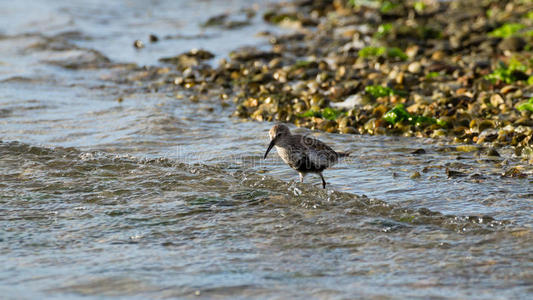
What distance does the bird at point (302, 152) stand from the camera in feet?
28.0

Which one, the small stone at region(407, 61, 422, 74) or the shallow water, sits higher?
the small stone at region(407, 61, 422, 74)

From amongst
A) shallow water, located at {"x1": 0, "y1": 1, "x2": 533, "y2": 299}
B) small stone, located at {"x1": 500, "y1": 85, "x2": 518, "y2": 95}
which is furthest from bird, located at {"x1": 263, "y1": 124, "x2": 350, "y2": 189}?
small stone, located at {"x1": 500, "y1": 85, "x2": 518, "y2": 95}

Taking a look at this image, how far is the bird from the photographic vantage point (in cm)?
852

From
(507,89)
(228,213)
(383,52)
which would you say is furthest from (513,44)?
(228,213)

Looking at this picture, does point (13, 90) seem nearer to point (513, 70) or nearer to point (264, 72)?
point (264, 72)

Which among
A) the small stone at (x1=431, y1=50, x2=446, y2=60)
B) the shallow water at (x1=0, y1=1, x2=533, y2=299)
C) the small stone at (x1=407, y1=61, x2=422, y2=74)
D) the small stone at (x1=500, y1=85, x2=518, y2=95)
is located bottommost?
the shallow water at (x1=0, y1=1, x2=533, y2=299)

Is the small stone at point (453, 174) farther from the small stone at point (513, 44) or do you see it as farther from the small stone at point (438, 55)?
the small stone at point (513, 44)

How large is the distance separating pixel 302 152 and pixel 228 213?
1.38m

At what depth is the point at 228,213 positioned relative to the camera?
7672 mm

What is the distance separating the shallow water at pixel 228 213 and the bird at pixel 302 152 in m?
0.26

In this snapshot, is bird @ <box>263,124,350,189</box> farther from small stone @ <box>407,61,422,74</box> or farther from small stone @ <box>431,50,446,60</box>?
small stone @ <box>431,50,446,60</box>

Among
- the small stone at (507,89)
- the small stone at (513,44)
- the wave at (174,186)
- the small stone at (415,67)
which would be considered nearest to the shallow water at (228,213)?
the wave at (174,186)

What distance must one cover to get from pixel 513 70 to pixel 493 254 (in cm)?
735

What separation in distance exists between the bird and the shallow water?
263 millimetres
